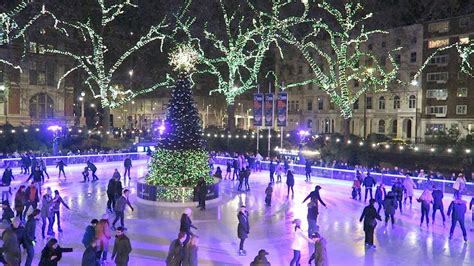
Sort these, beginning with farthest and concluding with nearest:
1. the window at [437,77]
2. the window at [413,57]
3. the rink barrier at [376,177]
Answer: the window at [413,57] → the window at [437,77] → the rink barrier at [376,177]

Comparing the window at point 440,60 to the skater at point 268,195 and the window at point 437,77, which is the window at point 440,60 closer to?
the window at point 437,77

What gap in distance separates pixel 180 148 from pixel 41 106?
38.6 m

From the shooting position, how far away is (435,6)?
49375 mm

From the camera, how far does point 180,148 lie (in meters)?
20.2

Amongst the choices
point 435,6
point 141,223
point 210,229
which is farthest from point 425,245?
point 435,6

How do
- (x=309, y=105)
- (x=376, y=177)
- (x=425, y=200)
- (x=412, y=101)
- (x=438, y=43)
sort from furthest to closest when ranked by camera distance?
(x=309, y=105), (x=412, y=101), (x=438, y=43), (x=376, y=177), (x=425, y=200)

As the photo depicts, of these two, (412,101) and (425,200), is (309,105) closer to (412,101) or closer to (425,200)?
(412,101)


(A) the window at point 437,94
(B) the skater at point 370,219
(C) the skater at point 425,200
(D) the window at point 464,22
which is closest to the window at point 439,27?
(D) the window at point 464,22

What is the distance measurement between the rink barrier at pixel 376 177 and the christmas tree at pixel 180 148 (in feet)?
30.9

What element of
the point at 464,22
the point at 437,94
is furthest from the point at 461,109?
the point at 464,22

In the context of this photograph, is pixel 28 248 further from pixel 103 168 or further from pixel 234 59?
pixel 234 59

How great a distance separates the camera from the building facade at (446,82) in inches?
1971

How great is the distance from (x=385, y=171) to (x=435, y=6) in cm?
2966

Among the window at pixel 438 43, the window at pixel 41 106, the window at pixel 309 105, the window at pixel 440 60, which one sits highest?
the window at pixel 438 43
